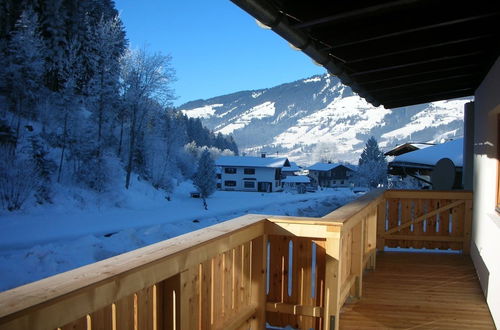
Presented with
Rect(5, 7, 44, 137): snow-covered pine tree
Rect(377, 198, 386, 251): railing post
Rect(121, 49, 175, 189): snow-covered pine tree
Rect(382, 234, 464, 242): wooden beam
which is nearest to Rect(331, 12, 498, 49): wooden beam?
Rect(377, 198, 386, 251): railing post

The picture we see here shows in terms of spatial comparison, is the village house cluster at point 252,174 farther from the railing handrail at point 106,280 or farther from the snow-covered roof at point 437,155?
the railing handrail at point 106,280

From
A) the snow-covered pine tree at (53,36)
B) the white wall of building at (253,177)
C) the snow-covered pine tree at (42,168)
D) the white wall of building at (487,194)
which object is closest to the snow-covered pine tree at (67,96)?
the snow-covered pine tree at (53,36)

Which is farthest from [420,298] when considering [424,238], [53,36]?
[53,36]

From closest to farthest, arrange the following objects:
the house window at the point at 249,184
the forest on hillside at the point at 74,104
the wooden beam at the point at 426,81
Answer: the wooden beam at the point at 426,81 < the forest on hillside at the point at 74,104 < the house window at the point at 249,184

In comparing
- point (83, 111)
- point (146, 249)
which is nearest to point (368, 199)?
point (146, 249)

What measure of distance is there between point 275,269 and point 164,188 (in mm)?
35581

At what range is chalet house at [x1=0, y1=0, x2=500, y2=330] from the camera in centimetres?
186

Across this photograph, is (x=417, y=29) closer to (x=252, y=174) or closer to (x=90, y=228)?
(x=90, y=228)

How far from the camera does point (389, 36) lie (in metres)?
3.94

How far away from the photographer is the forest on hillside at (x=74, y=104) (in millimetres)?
27172

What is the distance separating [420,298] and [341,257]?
1886mm

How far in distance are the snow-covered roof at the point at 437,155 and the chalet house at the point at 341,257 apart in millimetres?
4874

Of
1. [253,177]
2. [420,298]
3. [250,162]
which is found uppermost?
[250,162]

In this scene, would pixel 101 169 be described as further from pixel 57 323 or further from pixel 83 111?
pixel 57 323
